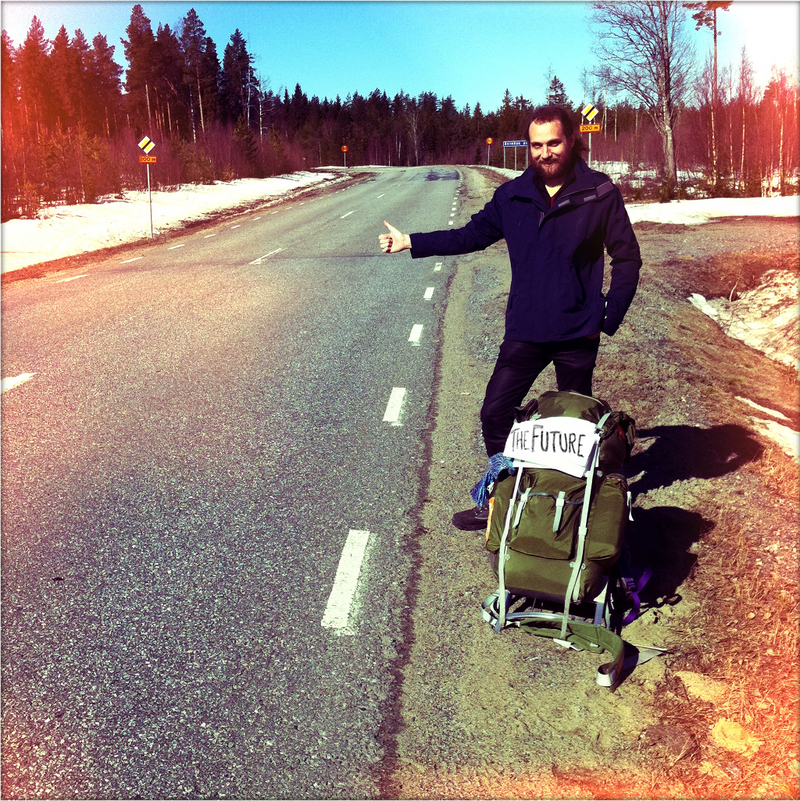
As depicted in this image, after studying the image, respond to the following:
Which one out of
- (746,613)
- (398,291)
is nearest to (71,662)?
(746,613)

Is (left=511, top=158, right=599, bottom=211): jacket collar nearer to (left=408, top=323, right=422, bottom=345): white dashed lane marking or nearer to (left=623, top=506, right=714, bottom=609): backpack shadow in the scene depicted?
(left=623, top=506, right=714, bottom=609): backpack shadow

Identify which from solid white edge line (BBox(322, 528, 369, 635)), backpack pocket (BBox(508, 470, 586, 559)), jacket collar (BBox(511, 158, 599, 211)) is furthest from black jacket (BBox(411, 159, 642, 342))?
solid white edge line (BBox(322, 528, 369, 635))

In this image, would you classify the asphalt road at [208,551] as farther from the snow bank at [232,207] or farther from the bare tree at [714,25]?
the bare tree at [714,25]

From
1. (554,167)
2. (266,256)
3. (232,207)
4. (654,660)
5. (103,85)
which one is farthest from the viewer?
(103,85)

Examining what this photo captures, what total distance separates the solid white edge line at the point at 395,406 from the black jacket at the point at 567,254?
7.78ft

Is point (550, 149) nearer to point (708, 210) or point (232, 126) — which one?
point (708, 210)

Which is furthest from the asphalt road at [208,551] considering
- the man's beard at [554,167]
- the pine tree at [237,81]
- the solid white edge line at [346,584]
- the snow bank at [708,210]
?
the pine tree at [237,81]

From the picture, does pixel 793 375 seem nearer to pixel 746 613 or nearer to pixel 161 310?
pixel 746 613

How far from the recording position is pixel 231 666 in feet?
10.1

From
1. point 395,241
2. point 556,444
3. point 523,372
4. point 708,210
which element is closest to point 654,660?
point 556,444

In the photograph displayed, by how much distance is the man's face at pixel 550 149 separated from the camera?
11.0 feet

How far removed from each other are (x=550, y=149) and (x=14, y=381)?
230 inches

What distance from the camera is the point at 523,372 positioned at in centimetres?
392

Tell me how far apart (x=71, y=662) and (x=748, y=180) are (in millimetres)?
30511
